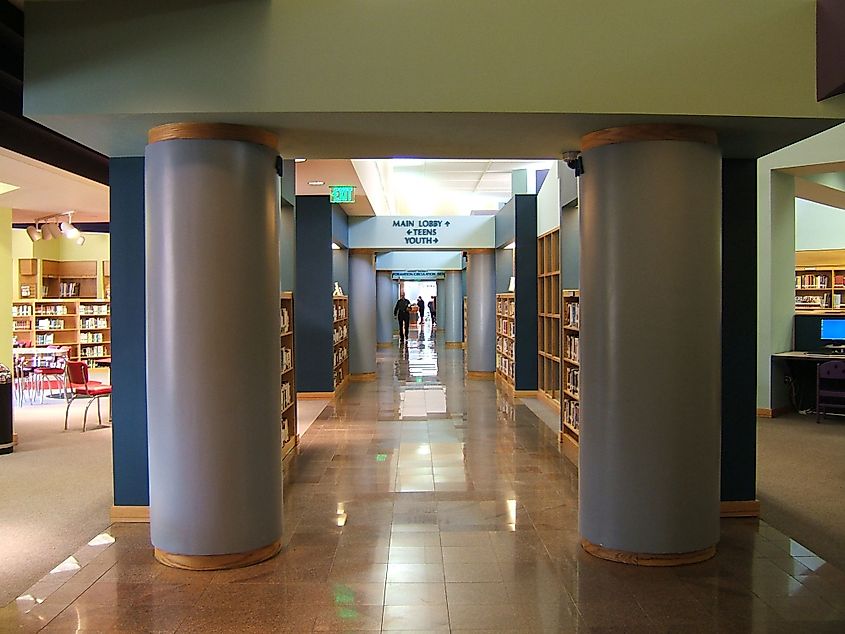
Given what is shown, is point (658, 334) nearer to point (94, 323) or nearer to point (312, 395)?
point (312, 395)

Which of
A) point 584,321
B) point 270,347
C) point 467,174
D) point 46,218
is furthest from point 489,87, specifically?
point 467,174

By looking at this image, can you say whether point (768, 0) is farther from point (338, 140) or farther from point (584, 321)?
point (338, 140)

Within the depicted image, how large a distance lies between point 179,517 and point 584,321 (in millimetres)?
2813

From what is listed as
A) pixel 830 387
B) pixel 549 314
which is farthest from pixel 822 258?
pixel 549 314

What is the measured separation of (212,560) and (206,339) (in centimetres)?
134

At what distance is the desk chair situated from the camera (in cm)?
980

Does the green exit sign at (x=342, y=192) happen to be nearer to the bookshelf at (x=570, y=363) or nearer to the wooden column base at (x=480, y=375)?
the bookshelf at (x=570, y=363)

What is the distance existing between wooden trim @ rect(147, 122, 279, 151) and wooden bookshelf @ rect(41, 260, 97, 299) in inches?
572

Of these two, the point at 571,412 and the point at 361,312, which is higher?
the point at 361,312

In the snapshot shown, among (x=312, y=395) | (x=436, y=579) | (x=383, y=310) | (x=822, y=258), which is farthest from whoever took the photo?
(x=383, y=310)

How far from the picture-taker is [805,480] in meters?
6.99

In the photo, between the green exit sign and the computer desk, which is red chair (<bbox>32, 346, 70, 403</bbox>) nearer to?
the green exit sign

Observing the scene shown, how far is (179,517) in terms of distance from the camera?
474 centimetres

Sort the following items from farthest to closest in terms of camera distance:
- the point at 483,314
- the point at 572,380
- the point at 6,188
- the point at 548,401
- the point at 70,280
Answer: the point at 70,280, the point at 483,314, the point at 548,401, the point at 6,188, the point at 572,380
